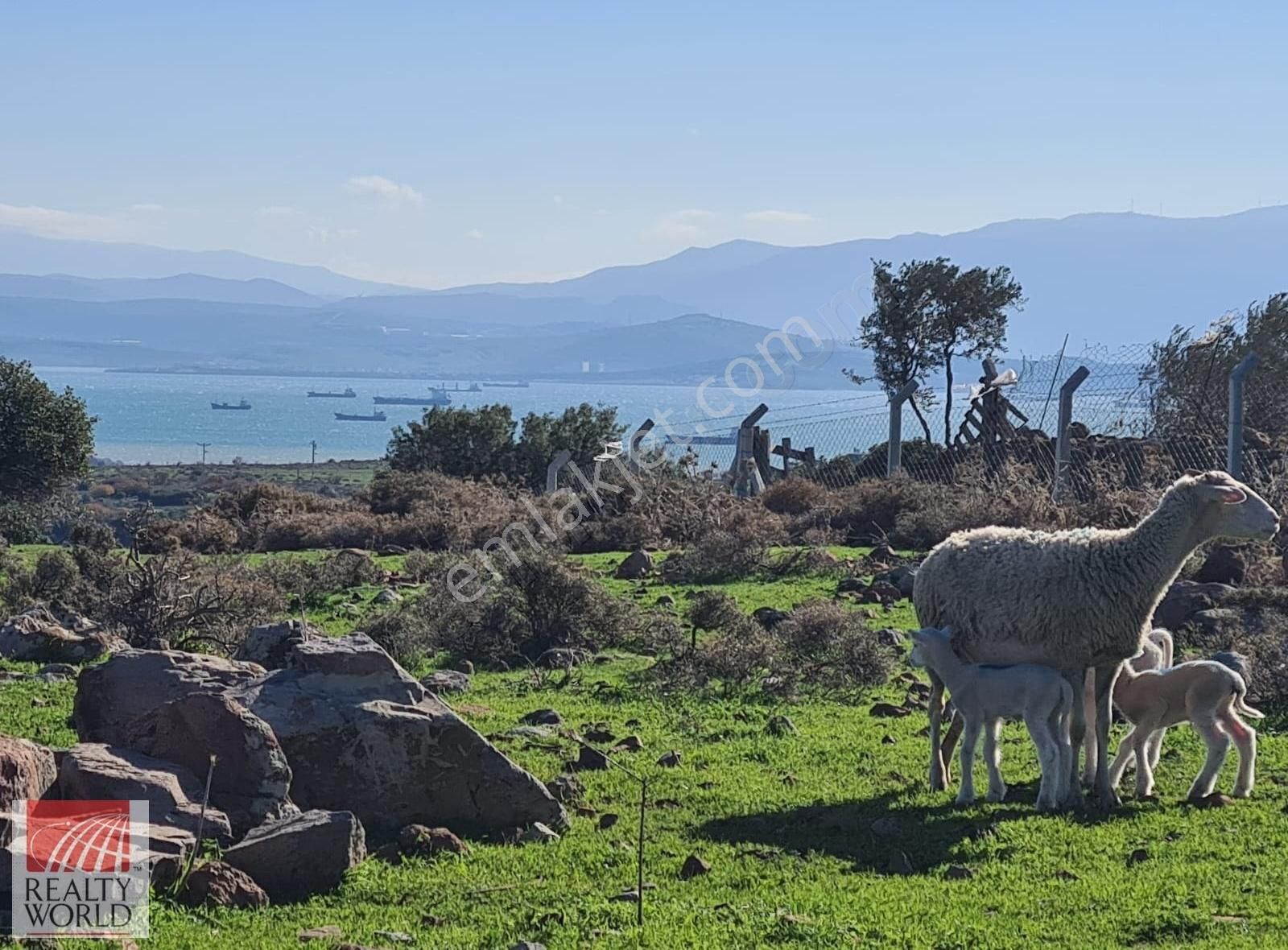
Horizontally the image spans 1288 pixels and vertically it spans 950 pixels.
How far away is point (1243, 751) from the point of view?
34.2 feet

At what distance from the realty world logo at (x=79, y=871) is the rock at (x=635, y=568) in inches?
578

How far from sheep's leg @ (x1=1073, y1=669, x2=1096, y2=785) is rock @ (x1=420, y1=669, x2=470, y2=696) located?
5886 mm

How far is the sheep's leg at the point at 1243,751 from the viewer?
34.1 feet

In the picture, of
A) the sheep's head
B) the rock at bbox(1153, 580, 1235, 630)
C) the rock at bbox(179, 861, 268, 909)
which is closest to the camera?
the rock at bbox(179, 861, 268, 909)

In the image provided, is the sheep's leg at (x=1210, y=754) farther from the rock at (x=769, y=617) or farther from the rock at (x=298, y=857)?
the rock at (x=769, y=617)

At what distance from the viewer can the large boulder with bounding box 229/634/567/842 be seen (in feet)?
A: 30.7

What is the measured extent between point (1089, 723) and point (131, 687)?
6.60 metres

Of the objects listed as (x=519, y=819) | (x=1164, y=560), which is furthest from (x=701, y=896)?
(x=1164, y=560)

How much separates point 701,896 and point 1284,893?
10.4ft

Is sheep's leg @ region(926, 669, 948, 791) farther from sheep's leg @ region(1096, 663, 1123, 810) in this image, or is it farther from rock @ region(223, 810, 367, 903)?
rock @ region(223, 810, 367, 903)

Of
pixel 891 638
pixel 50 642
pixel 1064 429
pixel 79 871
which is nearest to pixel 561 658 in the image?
pixel 891 638

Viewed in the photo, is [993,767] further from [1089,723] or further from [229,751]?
[229,751]

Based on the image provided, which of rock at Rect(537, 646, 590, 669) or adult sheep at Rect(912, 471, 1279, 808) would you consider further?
rock at Rect(537, 646, 590, 669)

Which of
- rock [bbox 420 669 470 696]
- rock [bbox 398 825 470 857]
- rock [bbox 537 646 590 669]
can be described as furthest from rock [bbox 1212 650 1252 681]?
rock [bbox 398 825 470 857]
